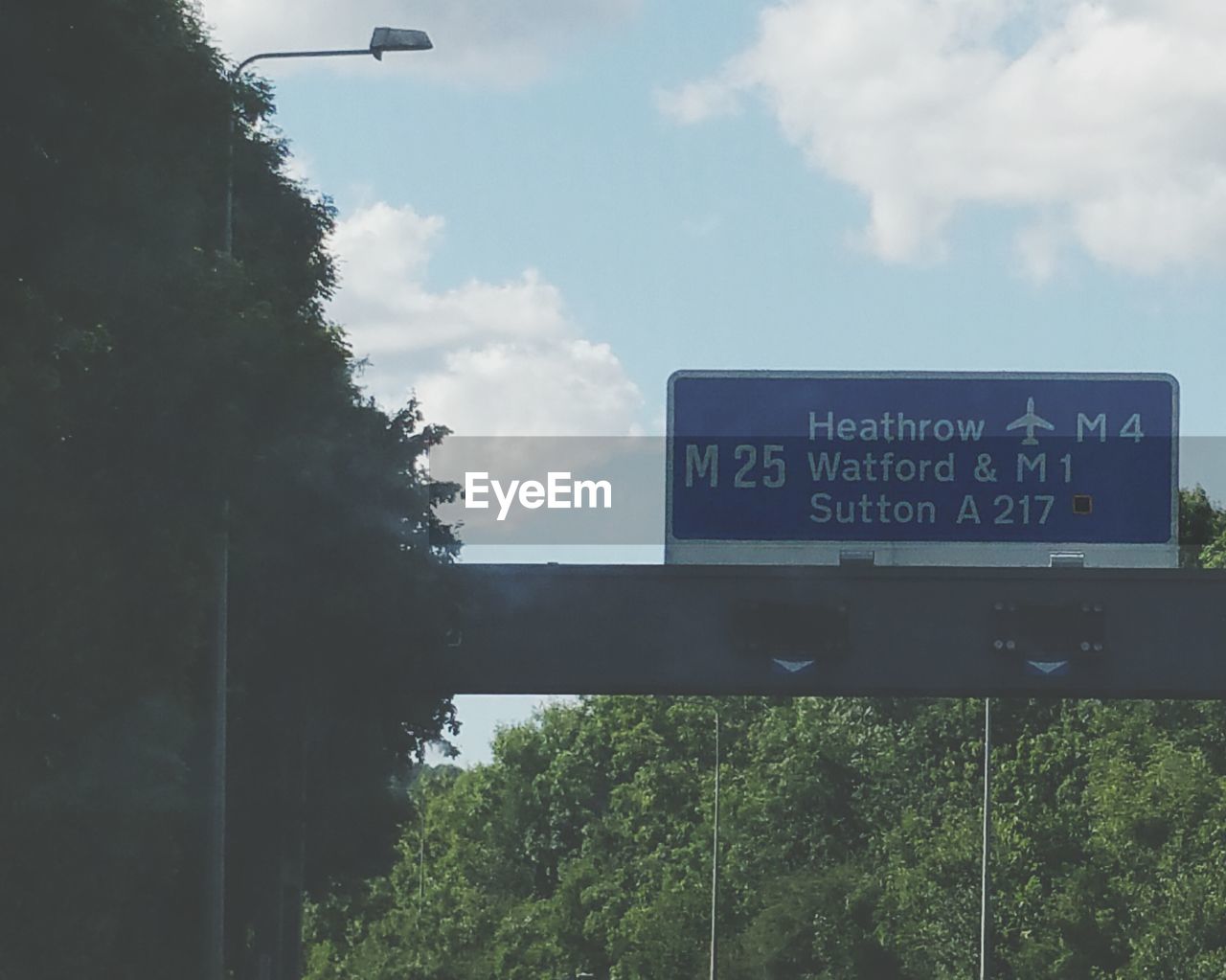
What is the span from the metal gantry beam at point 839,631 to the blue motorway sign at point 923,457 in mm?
1617

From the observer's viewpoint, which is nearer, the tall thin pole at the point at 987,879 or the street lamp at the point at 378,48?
the street lamp at the point at 378,48

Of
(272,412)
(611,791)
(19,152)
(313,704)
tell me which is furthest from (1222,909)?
(611,791)

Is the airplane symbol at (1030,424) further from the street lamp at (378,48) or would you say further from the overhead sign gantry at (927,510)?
the street lamp at (378,48)

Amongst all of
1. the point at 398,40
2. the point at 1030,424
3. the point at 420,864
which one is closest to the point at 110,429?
the point at 398,40

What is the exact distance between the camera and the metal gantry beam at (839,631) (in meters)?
31.8

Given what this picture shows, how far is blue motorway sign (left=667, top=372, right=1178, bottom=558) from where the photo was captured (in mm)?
29422

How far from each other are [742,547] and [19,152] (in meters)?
12.2

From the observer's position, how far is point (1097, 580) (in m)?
31.6

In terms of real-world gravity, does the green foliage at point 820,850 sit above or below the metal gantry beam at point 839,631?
below

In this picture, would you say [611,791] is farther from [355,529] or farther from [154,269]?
[154,269]

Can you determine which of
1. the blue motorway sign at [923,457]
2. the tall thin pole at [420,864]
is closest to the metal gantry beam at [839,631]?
the blue motorway sign at [923,457]

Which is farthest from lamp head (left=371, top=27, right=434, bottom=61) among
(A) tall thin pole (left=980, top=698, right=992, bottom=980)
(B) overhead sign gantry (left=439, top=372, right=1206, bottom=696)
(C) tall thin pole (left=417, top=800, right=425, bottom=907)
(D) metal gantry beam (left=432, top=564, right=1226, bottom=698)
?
(C) tall thin pole (left=417, top=800, right=425, bottom=907)

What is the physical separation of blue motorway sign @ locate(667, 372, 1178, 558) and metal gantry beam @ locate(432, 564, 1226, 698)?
1.62 m

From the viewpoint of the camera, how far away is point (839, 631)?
31.8 metres
